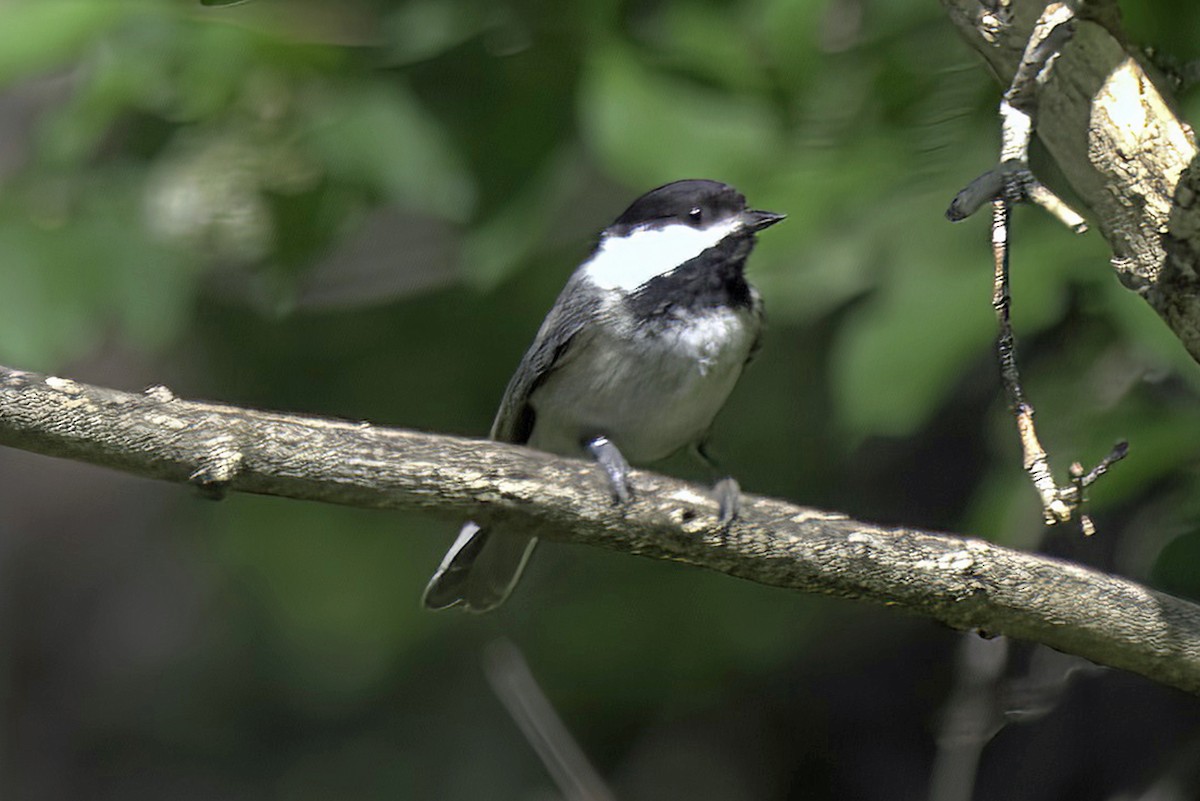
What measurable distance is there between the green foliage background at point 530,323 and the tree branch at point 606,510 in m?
0.30

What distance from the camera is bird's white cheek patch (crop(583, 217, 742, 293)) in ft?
8.79

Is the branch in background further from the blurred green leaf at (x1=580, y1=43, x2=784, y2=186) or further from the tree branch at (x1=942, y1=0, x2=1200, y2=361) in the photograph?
the blurred green leaf at (x1=580, y1=43, x2=784, y2=186)

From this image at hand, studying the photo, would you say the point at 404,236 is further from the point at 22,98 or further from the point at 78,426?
the point at 78,426

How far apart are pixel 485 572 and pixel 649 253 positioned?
71 centimetres

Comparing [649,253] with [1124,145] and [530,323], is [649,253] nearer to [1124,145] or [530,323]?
[530,323]

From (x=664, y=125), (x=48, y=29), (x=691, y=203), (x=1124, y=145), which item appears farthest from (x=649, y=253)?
(x=48, y=29)

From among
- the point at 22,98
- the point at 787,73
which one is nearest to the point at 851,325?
the point at 787,73

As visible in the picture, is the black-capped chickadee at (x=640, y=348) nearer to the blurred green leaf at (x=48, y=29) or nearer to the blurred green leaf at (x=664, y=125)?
the blurred green leaf at (x=664, y=125)

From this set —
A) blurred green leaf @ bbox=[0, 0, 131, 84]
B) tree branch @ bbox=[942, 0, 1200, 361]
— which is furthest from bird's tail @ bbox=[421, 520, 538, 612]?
tree branch @ bbox=[942, 0, 1200, 361]

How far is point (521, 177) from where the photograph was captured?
255 cm

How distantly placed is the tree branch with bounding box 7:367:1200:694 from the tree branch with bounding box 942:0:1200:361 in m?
0.42

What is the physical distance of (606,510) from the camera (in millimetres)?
1785

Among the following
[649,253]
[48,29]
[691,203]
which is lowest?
[649,253]

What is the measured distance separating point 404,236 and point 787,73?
6.91 ft
